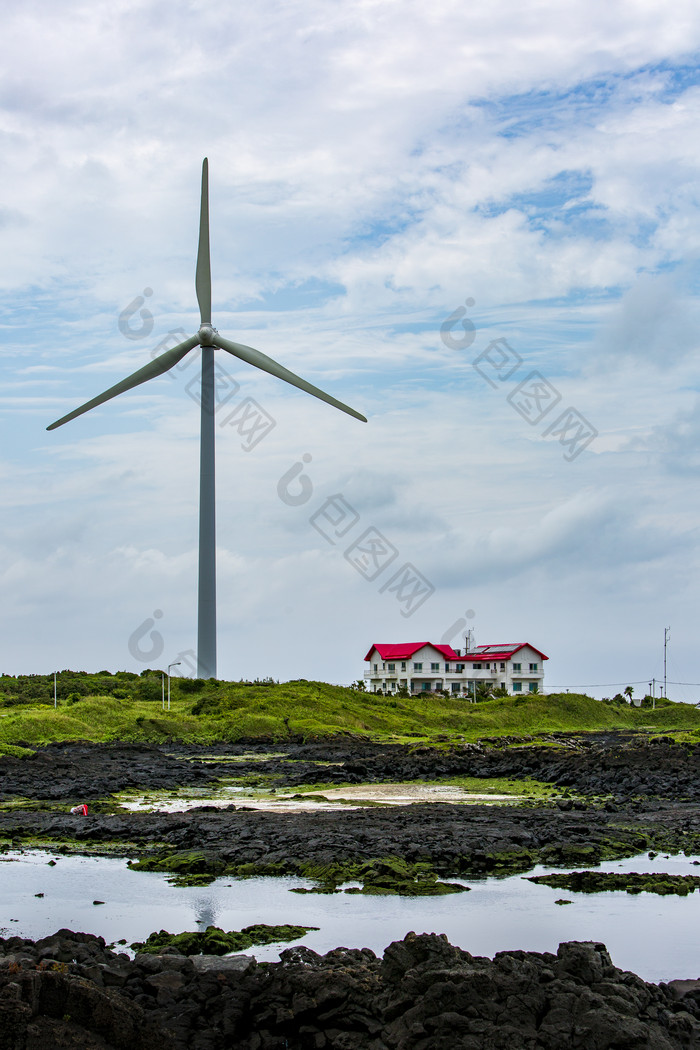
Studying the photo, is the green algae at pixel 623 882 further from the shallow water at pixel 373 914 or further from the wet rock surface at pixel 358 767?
the wet rock surface at pixel 358 767

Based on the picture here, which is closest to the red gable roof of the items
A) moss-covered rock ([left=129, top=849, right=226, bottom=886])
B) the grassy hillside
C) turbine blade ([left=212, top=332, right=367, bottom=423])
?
the grassy hillside

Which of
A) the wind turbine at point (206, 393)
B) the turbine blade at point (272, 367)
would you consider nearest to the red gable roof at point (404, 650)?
the wind turbine at point (206, 393)

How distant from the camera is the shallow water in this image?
11.6 metres

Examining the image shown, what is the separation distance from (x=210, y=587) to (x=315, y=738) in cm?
1023

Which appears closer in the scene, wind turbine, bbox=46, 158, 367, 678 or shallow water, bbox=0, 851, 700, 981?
shallow water, bbox=0, 851, 700, 981

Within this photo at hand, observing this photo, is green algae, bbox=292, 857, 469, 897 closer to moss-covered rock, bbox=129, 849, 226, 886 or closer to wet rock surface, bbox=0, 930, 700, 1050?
moss-covered rock, bbox=129, 849, 226, 886

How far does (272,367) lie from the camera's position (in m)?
48.8

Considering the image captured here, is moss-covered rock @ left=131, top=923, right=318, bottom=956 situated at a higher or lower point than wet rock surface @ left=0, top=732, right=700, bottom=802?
lower

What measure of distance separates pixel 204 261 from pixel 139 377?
6.54 metres

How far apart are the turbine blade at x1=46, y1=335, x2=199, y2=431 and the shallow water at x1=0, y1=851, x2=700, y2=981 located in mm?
34456

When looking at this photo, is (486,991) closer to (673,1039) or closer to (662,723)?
(673,1039)

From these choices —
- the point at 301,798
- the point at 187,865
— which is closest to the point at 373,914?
the point at 187,865

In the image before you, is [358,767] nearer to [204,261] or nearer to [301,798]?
[301,798]

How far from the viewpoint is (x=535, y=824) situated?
2022 cm
